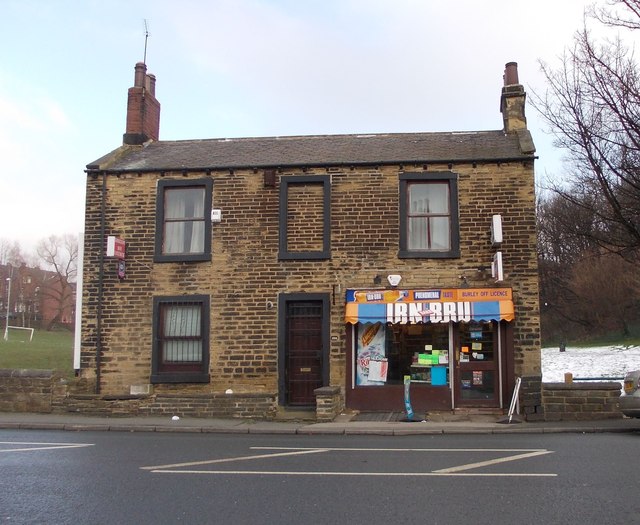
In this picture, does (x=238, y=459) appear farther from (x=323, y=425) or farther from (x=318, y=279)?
(x=318, y=279)

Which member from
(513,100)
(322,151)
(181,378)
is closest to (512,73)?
(513,100)

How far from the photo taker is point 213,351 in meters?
15.0

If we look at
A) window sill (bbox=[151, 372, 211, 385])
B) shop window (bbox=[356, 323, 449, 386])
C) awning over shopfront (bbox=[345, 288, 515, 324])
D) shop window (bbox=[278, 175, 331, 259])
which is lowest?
window sill (bbox=[151, 372, 211, 385])

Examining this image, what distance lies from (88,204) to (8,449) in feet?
25.7

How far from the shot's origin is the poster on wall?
14602 millimetres

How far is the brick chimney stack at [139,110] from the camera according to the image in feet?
58.1

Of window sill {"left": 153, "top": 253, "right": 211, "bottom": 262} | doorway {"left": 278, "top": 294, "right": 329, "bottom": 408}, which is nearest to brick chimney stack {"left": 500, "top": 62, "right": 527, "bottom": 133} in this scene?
doorway {"left": 278, "top": 294, "right": 329, "bottom": 408}

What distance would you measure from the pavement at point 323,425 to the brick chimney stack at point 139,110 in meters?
8.01

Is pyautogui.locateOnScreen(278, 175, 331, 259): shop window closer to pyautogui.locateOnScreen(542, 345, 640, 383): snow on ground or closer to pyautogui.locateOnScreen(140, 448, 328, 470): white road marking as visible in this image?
pyautogui.locateOnScreen(140, 448, 328, 470): white road marking

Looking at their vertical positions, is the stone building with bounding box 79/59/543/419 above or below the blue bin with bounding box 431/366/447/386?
above

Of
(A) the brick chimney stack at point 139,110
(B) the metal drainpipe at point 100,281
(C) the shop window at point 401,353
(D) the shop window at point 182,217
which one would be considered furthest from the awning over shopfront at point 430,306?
(A) the brick chimney stack at point 139,110

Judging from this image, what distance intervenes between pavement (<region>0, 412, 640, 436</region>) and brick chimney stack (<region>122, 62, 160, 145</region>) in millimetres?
8008

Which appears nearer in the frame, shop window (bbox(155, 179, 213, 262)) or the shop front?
the shop front

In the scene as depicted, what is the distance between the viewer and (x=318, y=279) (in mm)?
14867
